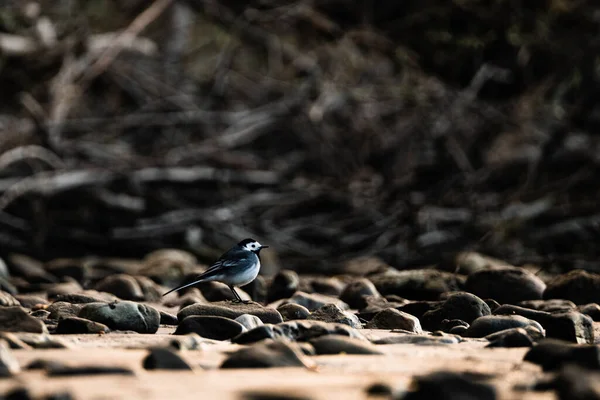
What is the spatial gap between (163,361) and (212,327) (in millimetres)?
1002

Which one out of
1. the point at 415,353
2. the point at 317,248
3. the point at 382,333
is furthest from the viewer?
the point at 317,248

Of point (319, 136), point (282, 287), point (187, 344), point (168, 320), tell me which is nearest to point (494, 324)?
point (187, 344)

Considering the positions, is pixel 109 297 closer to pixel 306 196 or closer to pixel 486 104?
pixel 306 196

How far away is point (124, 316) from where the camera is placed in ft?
13.1

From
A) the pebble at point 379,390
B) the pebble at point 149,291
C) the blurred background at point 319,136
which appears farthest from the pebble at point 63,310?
the blurred background at point 319,136

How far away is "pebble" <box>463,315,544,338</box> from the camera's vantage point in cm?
392

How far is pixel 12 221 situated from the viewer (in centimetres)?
866

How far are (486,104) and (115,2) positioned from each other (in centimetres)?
437

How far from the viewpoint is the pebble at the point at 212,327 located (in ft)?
12.1

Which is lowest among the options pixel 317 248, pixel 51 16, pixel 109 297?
pixel 317 248

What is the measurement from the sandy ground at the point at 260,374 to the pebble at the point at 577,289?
201 cm

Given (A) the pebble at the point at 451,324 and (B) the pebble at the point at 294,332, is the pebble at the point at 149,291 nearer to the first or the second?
(A) the pebble at the point at 451,324

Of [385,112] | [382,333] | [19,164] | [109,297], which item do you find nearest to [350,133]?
[385,112]

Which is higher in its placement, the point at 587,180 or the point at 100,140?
the point at 100,140
